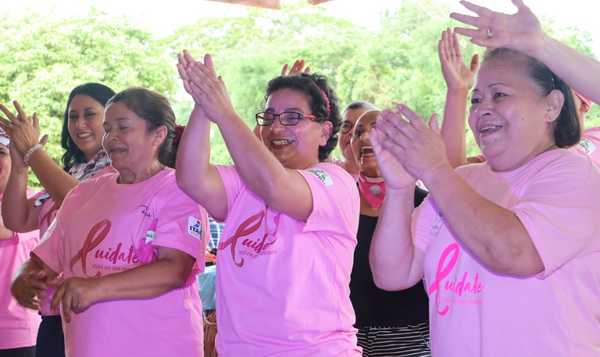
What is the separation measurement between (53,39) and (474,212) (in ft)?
40.6

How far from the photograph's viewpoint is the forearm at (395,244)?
2.17 meters

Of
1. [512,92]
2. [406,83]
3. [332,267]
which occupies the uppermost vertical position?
[406,83]

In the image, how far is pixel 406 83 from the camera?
12.4 meters

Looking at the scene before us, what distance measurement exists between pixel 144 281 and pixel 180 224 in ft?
0.80

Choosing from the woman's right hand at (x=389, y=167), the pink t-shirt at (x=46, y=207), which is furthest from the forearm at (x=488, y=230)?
the pink t-shirt at (x=46, y=207)

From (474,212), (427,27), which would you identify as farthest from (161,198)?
(427,27)

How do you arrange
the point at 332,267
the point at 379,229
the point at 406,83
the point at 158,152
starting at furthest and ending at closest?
the point at 406,83 → the point at 158,152 → the point at 332,267 → the point at 379,229

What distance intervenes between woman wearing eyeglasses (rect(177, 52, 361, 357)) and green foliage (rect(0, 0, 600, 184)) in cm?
908

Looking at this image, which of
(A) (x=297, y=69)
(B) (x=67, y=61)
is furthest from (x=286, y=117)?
(B) (x=67, y=61)

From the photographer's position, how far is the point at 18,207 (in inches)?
146

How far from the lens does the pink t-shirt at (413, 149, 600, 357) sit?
1.82 meters

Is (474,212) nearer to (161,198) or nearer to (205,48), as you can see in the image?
(161,198)

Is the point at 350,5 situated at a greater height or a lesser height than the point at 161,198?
greater

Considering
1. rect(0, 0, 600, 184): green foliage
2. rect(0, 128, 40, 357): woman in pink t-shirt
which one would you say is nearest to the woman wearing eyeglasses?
rect(0, 128, 40, 357): woman in pink t-shirt
